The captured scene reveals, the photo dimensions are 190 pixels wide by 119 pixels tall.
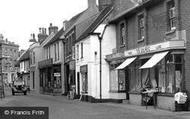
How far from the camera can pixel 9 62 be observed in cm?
12638

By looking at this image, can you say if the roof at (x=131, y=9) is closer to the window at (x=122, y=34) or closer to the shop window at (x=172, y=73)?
the window at (x=122, y=34)

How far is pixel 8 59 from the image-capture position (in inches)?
5103

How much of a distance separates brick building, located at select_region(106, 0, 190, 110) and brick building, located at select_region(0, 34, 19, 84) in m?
82.8

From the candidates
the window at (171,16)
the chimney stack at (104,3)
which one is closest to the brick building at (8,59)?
the chimney stack at (104,3)

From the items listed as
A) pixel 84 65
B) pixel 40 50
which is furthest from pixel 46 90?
pixel 84 65

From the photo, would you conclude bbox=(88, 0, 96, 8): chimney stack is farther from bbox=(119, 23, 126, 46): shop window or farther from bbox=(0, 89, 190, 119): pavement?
bbox=(0, 89, 190, 119): pavement

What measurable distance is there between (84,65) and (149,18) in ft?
36.1

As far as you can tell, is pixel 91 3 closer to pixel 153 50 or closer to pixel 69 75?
pixel 69 75

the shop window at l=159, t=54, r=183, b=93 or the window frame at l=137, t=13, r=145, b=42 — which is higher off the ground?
the window frame at l=137, t=13, r=145, b=42

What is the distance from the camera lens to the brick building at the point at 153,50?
21.6 meters

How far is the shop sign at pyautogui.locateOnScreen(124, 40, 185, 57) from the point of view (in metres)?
21.4

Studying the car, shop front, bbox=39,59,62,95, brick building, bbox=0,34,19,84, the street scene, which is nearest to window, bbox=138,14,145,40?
the street scene

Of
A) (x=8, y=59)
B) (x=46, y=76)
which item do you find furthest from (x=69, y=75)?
(x=8, y=59)

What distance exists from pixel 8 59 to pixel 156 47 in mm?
110124
